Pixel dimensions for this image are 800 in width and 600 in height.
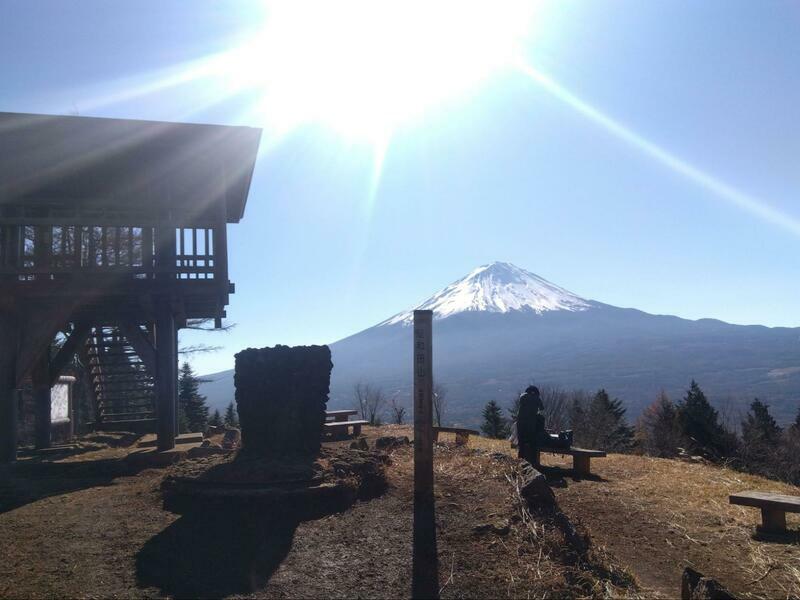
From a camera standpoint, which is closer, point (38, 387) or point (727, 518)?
point (727, 518)

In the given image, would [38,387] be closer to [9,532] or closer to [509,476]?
[9,532]

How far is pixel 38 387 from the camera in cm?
1474

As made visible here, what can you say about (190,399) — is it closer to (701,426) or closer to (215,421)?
(215,421)

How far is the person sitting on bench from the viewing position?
1077 centimetres

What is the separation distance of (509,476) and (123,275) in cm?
817

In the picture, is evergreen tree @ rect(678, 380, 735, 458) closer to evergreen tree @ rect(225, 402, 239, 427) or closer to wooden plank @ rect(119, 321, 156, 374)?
evergreen tree @ rect(225, 402, 239, 427)

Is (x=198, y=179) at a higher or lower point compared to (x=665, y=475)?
higher

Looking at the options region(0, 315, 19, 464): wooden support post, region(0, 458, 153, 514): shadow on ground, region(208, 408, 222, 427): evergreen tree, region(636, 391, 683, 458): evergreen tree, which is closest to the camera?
region(0, 458, 153, 514): shadow on ground

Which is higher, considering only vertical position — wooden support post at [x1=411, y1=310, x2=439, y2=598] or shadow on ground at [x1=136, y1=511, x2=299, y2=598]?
wooden support post at [x1=411, y1=310, x2=439, y2=598]

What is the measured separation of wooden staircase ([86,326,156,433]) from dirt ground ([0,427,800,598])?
827 cm

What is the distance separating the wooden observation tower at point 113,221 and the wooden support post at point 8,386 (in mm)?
18

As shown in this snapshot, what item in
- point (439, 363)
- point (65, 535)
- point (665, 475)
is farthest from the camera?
point (439, 363)

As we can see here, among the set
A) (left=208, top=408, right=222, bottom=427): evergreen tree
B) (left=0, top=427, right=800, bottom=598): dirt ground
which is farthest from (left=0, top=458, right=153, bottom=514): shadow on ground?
(left=208, top=408, right=222, bottom=427): evergreen tree

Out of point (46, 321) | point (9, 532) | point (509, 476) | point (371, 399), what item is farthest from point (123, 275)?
point (371, 399)
